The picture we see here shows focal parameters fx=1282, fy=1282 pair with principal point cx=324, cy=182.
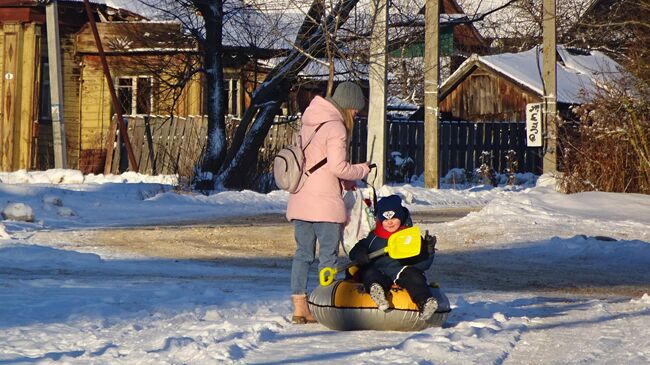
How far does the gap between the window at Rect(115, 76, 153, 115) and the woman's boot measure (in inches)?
883

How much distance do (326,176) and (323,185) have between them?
64mm

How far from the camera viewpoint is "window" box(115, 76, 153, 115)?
105 ft

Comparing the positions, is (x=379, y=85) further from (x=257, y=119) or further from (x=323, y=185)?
(x=323, y=185)

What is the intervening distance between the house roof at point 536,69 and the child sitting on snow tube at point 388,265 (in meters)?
29.4

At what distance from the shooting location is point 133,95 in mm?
33625

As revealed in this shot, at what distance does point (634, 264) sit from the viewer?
13.5 meters

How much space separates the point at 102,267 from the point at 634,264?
5.52 meters

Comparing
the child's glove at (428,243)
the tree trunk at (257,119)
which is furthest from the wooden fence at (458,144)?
the child's glove at (428,243)

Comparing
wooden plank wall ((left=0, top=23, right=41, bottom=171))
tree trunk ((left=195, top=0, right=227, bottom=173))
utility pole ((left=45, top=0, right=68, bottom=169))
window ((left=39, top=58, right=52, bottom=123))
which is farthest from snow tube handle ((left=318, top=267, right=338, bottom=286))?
window ((left=39, top=58, right=52, bottom=123))

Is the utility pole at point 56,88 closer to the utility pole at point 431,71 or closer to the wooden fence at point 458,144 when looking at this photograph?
the utility pole at point 431,71

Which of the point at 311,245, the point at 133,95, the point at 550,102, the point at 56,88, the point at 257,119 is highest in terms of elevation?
the point at 133,95

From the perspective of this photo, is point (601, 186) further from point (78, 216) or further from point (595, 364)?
point (595, 364)

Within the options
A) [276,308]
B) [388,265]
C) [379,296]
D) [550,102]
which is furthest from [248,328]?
[550,102]

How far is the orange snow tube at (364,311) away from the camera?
8234 millimetres
